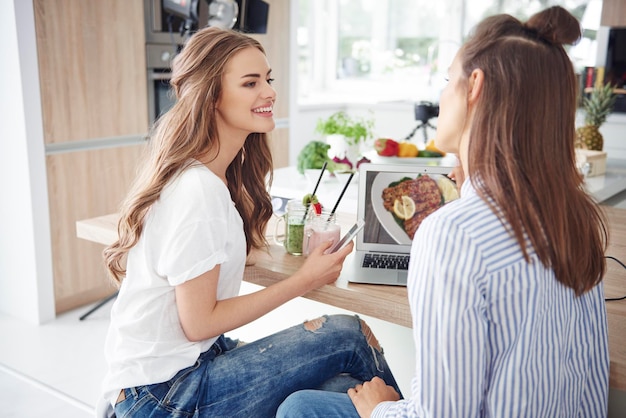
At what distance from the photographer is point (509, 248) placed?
0.93 meters

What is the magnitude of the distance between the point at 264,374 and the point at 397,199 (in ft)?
1.87

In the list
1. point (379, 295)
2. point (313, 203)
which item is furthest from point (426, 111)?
point (379, 295)

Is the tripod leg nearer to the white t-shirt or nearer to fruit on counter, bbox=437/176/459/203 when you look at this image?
the white t-shirt

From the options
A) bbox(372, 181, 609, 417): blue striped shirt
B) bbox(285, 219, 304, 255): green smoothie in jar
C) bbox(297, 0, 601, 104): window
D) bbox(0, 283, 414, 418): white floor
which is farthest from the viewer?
bbox(297, 0, 601, 104): window

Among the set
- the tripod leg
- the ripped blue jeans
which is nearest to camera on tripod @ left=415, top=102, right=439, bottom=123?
the tripod leg

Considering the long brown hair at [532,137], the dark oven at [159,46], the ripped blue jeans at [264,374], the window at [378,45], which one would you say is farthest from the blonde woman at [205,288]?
the window at [378,45]

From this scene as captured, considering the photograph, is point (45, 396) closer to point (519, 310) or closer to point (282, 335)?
point (282, 335)

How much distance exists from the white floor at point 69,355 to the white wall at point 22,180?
5.4 inches

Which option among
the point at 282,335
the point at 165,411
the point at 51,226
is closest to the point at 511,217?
the point at 282,335

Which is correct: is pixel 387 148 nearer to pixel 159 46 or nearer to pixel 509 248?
pixel 159 46

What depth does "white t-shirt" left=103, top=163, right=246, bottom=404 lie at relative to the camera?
1.31 m

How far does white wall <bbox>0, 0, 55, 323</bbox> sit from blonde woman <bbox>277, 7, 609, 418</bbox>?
89.8 inches

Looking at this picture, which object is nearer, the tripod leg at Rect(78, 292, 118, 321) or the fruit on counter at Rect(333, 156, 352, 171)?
the fruit on counter at Rect(333, 156, 352, 171)

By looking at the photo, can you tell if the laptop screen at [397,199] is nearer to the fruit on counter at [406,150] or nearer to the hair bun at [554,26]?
the hair bun at [554,26]
